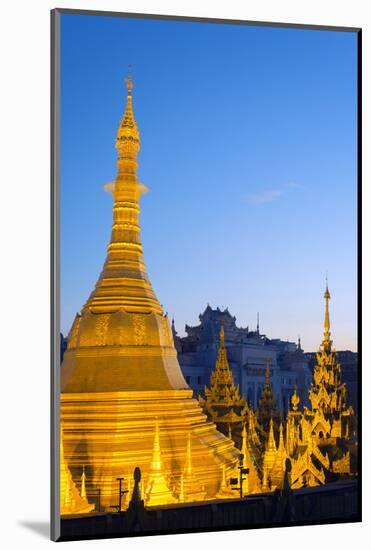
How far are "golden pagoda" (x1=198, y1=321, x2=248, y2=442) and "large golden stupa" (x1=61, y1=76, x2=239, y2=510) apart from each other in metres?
0.07

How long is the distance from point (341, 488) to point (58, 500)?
2006mm

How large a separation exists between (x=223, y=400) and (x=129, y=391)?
0.65 metres

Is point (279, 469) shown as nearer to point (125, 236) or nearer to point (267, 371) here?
point (267, 371)

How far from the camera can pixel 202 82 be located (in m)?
8.23

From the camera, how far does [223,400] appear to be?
26.9ft

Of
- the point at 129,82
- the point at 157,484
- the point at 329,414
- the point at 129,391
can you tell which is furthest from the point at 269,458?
the point at 129,82

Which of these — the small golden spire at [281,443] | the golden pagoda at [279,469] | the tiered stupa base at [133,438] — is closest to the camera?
the tiered stupa base at [133,438]

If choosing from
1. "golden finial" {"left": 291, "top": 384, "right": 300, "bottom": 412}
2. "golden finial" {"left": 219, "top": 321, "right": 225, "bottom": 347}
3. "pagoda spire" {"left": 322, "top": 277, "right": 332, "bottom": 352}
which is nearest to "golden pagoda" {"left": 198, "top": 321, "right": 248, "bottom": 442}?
"golden finial" {"left": 219, "top": 321, "right": 225, "bottom": 347}

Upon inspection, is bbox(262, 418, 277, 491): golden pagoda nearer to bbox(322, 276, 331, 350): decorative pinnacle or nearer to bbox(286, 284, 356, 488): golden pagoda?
bbox(286, 284, 356, 488): golden pagoda

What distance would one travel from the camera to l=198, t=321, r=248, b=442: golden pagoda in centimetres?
819

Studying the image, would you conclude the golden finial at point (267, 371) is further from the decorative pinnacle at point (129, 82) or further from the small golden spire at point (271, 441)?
the decorative pinnacle at point (129, 82)

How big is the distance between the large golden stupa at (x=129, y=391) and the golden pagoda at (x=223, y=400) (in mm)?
75

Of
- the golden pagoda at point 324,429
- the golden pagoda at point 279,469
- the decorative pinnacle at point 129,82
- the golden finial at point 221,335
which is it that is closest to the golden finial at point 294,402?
the golden pagoda at point 324,429

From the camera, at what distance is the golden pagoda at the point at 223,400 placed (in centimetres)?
819
